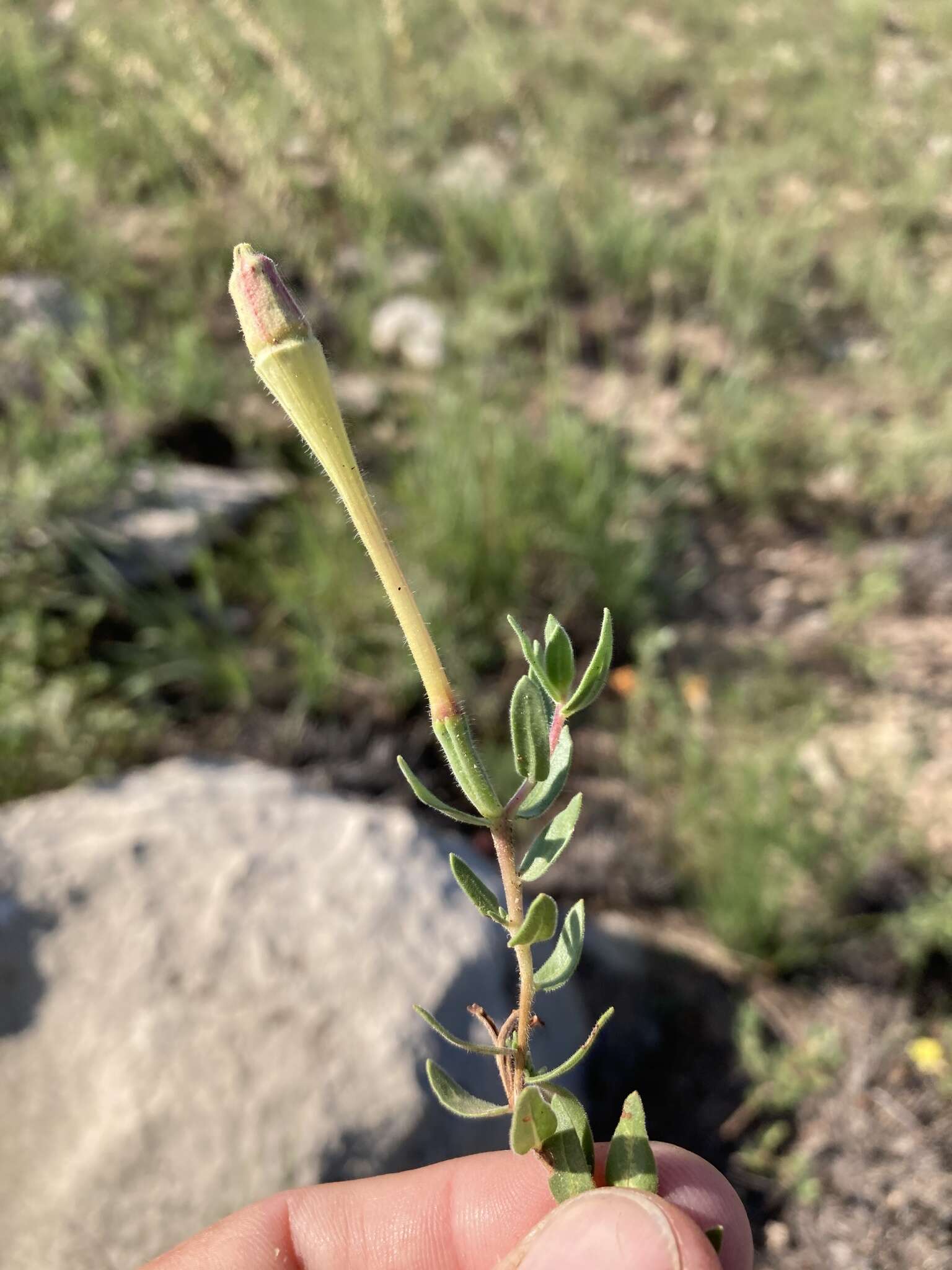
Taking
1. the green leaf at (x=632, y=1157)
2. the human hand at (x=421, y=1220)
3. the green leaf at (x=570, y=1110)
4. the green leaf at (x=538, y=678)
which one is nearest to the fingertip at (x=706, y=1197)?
the human hand at (x=421, y=1220)

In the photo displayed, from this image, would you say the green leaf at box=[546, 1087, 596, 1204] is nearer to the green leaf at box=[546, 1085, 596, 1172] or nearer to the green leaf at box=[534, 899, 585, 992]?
the green leaf at box=[546, 1085, 596, 1172]

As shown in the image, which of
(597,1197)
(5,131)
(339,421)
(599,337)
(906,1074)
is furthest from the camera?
(5,131)

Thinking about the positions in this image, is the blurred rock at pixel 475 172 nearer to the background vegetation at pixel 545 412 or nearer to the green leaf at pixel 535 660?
the background vegetation at pixel 545 412

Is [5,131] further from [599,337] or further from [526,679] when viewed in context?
[526,679]

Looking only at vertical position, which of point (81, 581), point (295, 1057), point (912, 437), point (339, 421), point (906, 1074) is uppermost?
point (339, 421)

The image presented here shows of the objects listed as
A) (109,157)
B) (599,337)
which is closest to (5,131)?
(109,157)

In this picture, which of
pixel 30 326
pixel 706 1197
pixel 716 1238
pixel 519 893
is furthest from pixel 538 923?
pixel 30 326

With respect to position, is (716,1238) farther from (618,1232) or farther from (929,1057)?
(929,1057)

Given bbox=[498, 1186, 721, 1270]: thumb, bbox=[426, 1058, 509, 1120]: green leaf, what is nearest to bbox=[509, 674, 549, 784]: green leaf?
bbox=[426, 1058, 509, 1120]: green leaf
